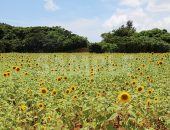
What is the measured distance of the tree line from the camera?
2828 centimetres

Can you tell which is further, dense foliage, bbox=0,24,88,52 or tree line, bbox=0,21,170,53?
dense foliage, bbox=0,24,88,52

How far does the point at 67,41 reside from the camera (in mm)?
33688

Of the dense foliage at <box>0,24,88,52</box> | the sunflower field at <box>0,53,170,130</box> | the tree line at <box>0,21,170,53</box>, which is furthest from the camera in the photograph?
the dense foliage at <box>0,24,88,52</box>

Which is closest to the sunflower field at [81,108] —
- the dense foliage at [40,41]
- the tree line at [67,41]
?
the tree line at [67,41]

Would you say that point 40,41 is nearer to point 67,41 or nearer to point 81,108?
point 67,41

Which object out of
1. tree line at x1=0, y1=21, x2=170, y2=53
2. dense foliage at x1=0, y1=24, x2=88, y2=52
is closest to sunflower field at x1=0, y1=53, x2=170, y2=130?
tree line at x1=0, y1=21, x2=170, y2=53

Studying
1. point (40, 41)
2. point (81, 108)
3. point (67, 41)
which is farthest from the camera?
point (40, 41)

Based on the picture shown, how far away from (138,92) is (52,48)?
1059 inches

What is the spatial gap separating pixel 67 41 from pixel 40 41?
2.23 m

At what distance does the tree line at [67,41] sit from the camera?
28281 millimetres

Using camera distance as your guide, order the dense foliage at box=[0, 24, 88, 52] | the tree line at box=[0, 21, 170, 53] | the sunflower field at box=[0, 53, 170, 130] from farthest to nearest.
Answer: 1. the dense foliage at box=[0, 24, 88, 52]
2. the tree line at box=[0, 21, 170, 53]
3. the sunflower field at box=[0, 53, 170, 130]

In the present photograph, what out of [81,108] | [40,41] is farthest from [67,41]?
[81,108]

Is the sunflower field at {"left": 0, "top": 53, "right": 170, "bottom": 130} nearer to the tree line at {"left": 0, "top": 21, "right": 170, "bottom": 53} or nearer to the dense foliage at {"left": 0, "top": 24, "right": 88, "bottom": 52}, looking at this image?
the tree line at {"left": 0, "top": 21, "right": 170, "bottom": 53}

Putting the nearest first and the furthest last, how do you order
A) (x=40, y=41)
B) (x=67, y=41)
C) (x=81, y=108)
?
1. (x=81, y=108)
2. (x=67, y=41)
3. (x=40, y=41)
